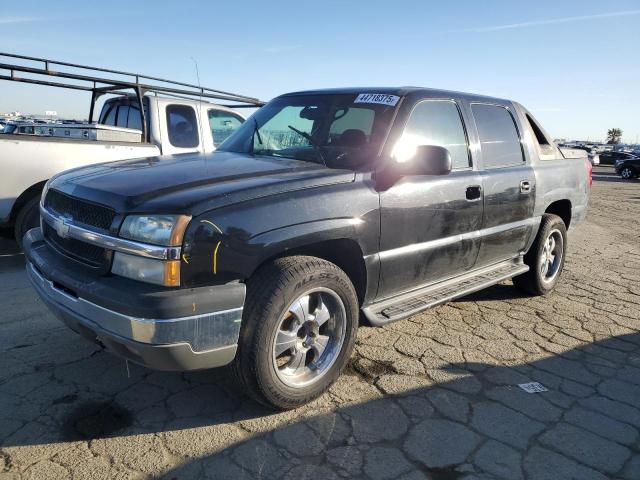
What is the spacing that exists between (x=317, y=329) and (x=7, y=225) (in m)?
4.20

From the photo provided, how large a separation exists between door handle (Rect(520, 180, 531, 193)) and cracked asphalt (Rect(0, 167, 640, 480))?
1.18 meters

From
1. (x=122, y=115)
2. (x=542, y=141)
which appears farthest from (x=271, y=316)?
(x=122, y=115)

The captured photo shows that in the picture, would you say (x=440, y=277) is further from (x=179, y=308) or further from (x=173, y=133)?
(x=173, y=133)

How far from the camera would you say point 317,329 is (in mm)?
2934

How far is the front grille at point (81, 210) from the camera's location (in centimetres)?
255

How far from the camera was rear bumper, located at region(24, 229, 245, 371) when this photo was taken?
2262 mm

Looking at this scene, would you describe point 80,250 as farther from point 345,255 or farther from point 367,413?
point 367,413

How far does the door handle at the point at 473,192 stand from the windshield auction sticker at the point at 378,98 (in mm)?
868

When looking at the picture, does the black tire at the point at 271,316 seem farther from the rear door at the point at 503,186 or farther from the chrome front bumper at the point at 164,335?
the rear door at the point at 503,186

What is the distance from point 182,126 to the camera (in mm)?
6840

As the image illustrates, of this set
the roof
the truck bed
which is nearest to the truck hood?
the roof

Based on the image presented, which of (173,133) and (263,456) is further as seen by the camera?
(173,133)

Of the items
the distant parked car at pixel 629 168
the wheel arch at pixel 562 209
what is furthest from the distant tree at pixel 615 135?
the wheel arch at pixel 562 209

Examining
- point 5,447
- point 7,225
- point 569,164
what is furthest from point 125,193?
point 569,164
